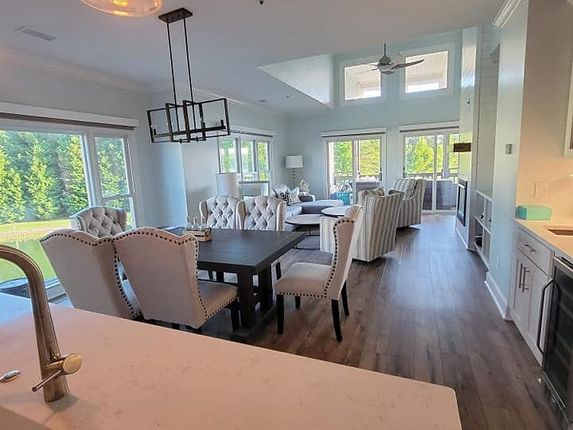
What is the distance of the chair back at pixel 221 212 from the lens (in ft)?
13.2

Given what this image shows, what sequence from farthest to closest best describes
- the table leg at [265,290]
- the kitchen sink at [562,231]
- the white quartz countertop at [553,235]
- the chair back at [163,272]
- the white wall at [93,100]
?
the white wall at [93,100]
the table leg at [265,290]
the kitchen sink at [562,231]
the chair back at [163,272]
the white quartz countertop at [553,235]

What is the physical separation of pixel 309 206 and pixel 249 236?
3.94 m

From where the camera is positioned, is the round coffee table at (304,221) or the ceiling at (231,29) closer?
the ceiling at (231,29)

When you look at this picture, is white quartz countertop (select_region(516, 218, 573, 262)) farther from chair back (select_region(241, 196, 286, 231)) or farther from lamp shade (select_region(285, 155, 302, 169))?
lamp shade (select_region(285, 155, 302, 169))

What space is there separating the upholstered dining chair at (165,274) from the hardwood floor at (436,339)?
2.37ft

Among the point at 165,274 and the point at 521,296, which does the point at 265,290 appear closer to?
the point at 165,274

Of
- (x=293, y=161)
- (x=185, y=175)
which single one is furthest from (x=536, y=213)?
(x=293, y=161)

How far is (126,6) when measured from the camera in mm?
1496

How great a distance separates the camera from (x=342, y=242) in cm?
254

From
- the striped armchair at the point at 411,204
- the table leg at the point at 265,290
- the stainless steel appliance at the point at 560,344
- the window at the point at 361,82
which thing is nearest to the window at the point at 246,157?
the window at the point at 361,82

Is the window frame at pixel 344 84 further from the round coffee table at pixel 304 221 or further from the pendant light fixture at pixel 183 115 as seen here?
the pendant light fixture at pixel 183 115

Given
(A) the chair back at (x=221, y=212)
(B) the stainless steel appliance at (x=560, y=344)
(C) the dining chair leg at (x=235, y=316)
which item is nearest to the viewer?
(B) the stainless steel appliance at (x=560, y=344)

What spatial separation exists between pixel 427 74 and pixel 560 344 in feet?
26.2

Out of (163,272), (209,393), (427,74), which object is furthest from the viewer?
(427,74)
